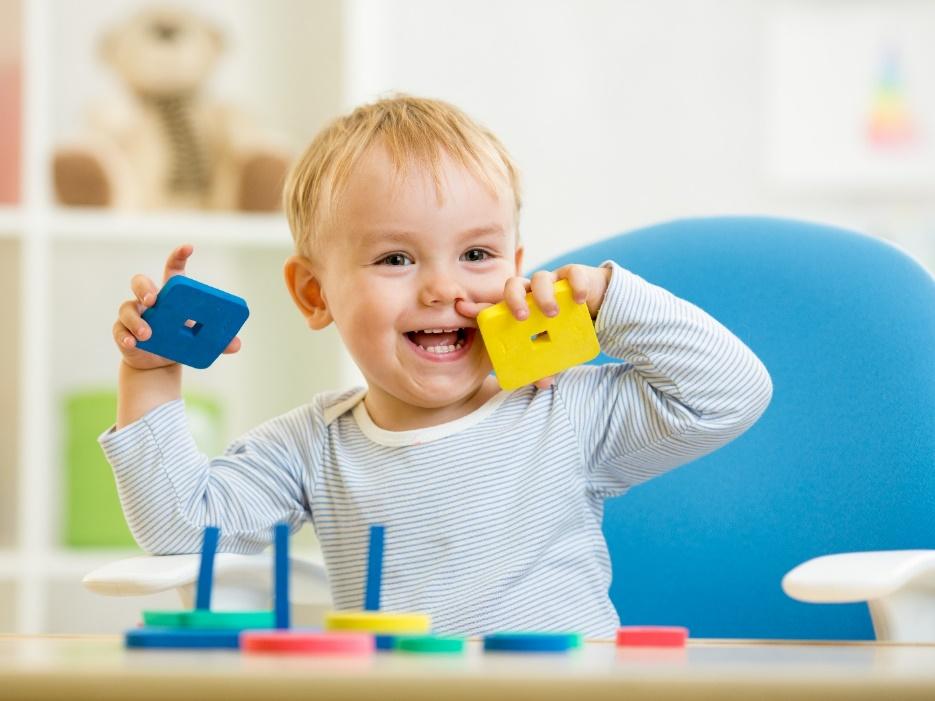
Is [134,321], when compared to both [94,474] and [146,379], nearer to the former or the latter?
[146,379]

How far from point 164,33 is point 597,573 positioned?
5.24 feet

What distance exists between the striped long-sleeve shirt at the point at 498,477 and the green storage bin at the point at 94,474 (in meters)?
1.18

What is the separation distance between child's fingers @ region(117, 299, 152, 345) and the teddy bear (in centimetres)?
136

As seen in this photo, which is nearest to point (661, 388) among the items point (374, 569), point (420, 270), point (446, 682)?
point (420, 270)

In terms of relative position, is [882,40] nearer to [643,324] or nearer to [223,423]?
[223,423]

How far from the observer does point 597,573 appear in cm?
104

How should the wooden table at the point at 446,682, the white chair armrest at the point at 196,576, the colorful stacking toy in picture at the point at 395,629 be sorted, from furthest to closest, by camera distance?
the white chair armrest at the point at 196,576 → the colorful stacking toy in picture at the point at 395,629 → the wooden table at the point at 446,682

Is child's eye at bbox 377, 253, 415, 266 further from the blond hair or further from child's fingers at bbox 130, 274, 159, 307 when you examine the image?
child's fingers at bbox 130, 274, 159, 307

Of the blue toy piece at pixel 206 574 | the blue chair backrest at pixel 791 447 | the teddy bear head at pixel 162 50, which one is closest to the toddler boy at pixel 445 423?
the blue chair backrest at pixel 791 447

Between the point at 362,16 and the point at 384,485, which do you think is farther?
the point at 362,16

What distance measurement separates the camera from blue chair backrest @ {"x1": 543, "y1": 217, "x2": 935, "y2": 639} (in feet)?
3.54

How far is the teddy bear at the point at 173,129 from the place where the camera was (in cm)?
228

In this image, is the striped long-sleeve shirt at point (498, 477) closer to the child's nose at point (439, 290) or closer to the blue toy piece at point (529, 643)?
the child's nose at point (439, 290)

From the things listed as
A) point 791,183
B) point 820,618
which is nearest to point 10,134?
point 791,183
